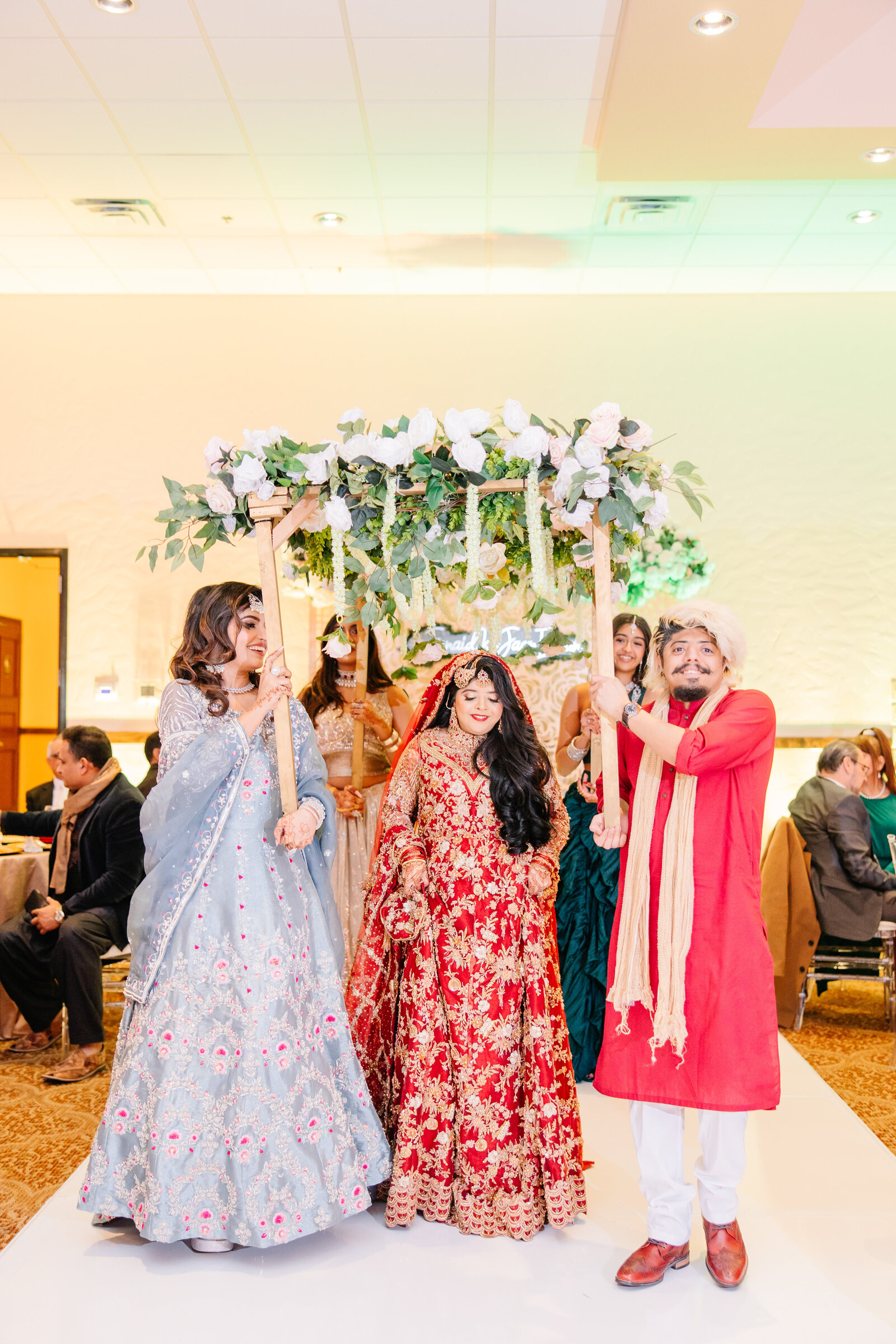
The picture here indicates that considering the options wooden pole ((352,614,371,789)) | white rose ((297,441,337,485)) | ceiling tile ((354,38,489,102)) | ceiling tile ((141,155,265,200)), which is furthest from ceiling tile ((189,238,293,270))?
white rose ((297,441,337,485))

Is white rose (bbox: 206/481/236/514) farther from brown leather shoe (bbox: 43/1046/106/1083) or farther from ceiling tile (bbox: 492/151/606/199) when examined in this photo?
ceiling tile (bbox: 492/151/606/199)

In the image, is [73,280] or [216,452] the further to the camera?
[73,280]

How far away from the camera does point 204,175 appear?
558 centimetres

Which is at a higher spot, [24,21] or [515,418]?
[24,21]

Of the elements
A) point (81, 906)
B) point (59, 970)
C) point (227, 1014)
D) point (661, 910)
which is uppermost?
point (661, 910)

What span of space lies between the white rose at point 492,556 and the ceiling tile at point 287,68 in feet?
8.74

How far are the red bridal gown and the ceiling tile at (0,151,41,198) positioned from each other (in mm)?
4834

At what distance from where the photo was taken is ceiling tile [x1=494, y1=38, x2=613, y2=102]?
4492mm

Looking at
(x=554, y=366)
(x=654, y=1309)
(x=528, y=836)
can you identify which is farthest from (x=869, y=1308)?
(x=554, y=366)

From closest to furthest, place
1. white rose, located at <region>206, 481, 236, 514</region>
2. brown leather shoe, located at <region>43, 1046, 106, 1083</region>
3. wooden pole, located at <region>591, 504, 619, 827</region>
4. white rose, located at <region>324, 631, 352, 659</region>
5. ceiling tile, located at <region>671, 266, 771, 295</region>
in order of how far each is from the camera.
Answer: wooden pole, located at <region>591, 504, 619, 827</region>
white rose, located at <region>206, 481, 236, 514</region>
white rose, located at <region>324, 631, 352, 659</region>
brown leather shoe, located at <region>43, 1046, 106, 1083</region>
ceiling tile, located at <region>671, 266, 771, 295</region>

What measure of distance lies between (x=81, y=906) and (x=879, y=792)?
4253 millimetres

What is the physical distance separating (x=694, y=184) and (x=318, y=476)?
12.3 ft

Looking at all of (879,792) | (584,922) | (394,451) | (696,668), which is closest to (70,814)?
(584,922)

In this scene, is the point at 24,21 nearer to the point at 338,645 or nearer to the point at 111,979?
the point at 338,645
